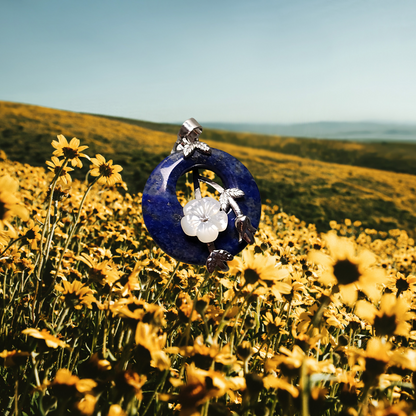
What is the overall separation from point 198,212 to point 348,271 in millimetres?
601

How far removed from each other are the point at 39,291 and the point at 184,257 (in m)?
0.57

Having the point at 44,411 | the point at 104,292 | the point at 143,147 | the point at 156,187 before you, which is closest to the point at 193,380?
the point at 44,411

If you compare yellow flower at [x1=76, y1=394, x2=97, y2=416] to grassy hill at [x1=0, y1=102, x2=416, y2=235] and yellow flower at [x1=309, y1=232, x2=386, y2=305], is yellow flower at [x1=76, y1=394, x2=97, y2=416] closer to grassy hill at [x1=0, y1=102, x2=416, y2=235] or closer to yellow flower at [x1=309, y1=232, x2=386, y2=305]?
yellow flower at [x1=309, y1=232, x2=386, y2=305]

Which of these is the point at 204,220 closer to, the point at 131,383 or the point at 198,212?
the point at 198,212

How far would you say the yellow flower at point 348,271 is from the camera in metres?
0.74

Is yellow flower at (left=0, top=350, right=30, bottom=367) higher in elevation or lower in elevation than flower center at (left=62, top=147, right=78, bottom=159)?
lower

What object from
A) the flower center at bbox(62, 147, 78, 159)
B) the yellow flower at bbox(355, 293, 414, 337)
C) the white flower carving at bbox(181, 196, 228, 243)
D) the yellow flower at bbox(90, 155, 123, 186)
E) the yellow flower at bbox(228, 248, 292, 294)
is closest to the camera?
the yellow flower at bbox(355, 293, 414, 337)

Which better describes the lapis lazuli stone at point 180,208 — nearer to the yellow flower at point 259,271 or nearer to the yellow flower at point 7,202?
the yellow flower at point 259,271

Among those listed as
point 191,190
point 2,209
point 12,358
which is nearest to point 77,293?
point 12,358

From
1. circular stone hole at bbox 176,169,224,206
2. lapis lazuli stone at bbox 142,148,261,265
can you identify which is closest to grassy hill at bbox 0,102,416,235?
circular stone hole at bbox 176,169,224,206

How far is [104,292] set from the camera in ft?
3.00

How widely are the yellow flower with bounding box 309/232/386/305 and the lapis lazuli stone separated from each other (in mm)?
467

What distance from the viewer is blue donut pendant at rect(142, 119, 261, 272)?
3.73 feet

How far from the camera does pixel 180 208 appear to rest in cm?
121
